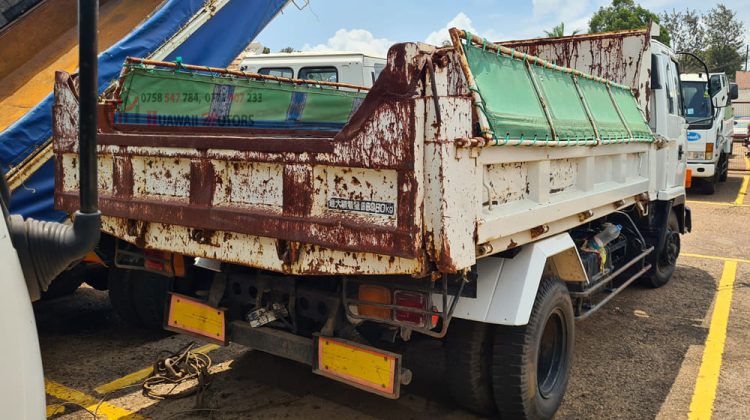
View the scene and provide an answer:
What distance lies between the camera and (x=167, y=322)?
11.6ft

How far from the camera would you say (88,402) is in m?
3.59

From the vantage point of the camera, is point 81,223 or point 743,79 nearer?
point 81,223

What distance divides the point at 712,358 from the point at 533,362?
2.09 m

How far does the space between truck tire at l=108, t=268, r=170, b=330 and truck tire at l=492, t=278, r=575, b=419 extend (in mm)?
2399

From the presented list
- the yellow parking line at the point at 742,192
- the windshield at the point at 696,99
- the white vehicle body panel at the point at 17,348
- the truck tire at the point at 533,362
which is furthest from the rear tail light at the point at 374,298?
the yellow parking line at the point at 742,192

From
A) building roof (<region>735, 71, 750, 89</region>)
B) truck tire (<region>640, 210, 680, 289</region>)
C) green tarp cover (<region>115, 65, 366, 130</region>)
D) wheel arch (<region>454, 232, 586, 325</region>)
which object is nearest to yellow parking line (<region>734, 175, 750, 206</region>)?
truck tire (<region>640, 210, 680, 289</region>)

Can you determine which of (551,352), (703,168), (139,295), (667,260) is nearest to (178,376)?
(139,295)

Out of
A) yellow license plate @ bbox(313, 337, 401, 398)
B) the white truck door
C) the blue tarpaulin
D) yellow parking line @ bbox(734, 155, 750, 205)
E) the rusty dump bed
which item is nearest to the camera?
the rusty dump bed

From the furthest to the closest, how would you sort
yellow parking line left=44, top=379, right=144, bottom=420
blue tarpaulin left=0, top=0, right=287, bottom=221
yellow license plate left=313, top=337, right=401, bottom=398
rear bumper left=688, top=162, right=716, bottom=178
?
1. rear bumper left=688, top=162, right=716, bottom=178
2. blue tarpaulin left=0, top=0, right=287, bottom=221
3. yellow parking line left=44, top=379, right=144, bottom=420
4. yellow license plate left=313, top=337, right=401, bottom=398

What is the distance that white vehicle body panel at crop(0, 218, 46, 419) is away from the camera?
1.25 meters

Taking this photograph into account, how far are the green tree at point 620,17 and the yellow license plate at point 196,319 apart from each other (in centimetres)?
3666

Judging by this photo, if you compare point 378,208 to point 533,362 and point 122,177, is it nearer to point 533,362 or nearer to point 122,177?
point 533,362

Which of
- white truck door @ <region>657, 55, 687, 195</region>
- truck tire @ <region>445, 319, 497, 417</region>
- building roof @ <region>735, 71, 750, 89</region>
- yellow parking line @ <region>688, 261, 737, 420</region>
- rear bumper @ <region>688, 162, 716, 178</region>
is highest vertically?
building roof @ <region>735, 71, 750, 89</region>

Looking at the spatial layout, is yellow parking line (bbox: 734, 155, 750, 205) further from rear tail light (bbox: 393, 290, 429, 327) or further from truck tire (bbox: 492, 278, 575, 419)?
rear tail light (bbox: 393, 290, 429, 327)
